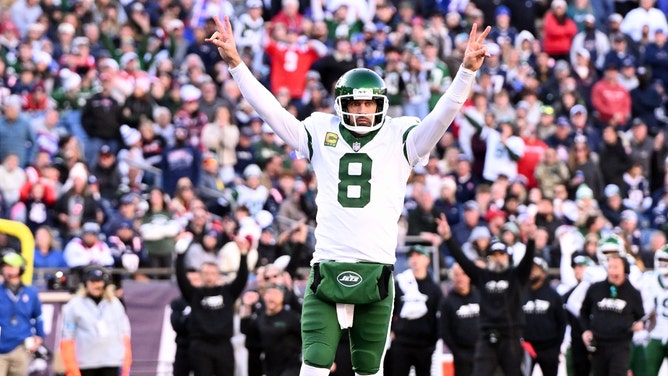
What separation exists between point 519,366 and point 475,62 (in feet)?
23.9

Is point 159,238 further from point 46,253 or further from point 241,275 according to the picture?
point 241,275

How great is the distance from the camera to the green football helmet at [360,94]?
29.1 feet

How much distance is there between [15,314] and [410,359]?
3897mm

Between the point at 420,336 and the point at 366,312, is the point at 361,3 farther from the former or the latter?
the point at 366,312

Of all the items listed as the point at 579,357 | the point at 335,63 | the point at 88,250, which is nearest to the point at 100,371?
the point at 88,250

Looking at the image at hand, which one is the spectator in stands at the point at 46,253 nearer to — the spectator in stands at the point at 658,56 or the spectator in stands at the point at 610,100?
the spectator in stands at the point at 610,100

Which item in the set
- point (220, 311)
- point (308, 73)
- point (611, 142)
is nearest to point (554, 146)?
point (611, 142)

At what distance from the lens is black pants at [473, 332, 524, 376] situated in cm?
1538

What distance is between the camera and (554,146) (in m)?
21.1

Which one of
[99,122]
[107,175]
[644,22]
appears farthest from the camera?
[644,22]

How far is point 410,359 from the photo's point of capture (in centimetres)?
1602

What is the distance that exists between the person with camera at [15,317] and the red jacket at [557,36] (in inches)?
428

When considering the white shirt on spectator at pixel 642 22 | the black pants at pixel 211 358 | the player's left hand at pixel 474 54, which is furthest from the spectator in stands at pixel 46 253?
the white shirt on spectator at pixel 642 22

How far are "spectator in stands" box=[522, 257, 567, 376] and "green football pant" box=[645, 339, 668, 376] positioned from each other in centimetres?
93
